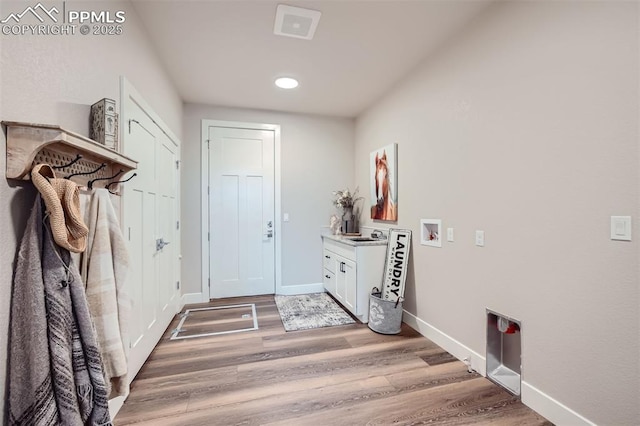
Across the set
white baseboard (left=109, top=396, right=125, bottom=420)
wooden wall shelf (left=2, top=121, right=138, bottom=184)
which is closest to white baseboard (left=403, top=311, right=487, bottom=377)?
white baseboard (left=109, top=396, right=125, bottom=420)

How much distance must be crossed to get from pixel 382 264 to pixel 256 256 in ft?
5.69

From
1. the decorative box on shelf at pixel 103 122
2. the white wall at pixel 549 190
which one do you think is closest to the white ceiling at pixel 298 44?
the white wall at pixel 549 190

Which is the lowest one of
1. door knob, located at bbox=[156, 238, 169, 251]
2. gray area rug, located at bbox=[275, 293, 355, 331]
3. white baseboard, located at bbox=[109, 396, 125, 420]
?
gray area rug, located at bbox=[275, 293, 355, 331]

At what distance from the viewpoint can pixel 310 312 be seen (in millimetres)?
3098

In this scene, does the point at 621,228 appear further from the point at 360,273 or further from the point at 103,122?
the point at 103,122

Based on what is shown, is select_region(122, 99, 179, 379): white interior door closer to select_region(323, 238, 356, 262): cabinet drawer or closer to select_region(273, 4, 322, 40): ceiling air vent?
select_region(273, 4, 322, 40): ceiling air vent

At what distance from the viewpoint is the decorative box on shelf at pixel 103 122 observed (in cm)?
131

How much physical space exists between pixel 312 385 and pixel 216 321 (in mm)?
1502

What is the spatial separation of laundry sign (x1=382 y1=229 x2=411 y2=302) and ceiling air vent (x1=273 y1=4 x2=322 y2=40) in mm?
1991

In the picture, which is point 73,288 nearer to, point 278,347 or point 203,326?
point 278,347

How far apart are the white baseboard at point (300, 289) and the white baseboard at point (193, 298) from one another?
0.95 meters

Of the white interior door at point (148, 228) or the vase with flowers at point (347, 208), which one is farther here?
the vase with flowers at point (347, 208)

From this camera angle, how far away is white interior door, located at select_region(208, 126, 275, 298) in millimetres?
3514

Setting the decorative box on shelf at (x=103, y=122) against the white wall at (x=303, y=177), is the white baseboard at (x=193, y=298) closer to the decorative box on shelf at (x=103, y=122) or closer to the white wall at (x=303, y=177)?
the white wall at (x=303, y=177)
